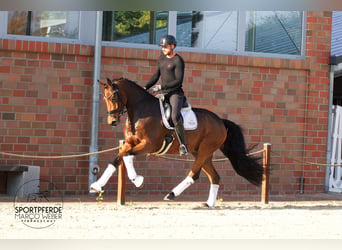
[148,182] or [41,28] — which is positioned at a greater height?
[41,28]

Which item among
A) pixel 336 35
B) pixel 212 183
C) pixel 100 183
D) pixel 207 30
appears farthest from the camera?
pixel 336 35

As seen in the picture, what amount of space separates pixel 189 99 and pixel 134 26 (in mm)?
1927

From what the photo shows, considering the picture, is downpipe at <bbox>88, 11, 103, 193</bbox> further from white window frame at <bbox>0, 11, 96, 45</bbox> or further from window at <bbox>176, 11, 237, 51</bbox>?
window at <bbox>176, 11, 237, 51</bbox>

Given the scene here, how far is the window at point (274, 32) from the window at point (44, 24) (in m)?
3.91

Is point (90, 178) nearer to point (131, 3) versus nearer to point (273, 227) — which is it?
point (273, 227)

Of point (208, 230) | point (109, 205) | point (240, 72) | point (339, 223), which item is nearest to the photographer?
point (208, 230)

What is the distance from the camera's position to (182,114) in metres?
10.7

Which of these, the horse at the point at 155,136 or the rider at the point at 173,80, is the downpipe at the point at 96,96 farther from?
the rider at the point at 173,80

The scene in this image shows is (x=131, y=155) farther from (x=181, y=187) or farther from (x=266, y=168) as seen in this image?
(x=266, y=168)

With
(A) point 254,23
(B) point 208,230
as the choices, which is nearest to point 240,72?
(A) point 254,23

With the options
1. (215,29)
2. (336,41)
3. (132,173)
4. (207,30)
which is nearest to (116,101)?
(132,173)

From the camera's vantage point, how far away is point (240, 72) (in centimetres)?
1451

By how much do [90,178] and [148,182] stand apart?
49.9 inches

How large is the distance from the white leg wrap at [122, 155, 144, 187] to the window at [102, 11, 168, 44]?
169 inches
